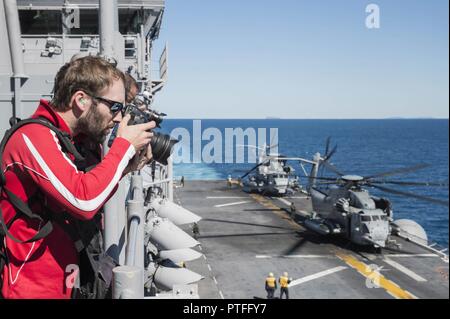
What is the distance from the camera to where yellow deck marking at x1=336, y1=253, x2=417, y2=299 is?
18359mm

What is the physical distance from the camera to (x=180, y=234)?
511 inches

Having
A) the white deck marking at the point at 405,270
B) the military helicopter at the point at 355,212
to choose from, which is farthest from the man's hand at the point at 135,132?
the white deck marking at the point at 405,270

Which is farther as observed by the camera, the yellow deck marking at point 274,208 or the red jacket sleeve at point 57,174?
the yellow deck marking at point 274,208

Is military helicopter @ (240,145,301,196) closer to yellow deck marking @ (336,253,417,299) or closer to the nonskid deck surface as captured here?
the nonskid deck surface

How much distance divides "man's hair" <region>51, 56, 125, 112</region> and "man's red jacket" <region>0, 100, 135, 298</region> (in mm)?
83

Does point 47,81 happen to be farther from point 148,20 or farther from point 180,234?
point 148,20

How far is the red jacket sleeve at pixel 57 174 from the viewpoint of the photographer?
1947 millimetres

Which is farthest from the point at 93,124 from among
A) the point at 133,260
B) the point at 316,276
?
the point at 316,276

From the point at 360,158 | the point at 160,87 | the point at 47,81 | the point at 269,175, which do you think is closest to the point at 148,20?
the point at 160,87

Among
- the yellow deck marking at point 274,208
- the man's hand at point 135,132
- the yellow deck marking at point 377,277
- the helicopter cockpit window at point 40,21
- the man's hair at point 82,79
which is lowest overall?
the yellow deck marking at point 377,277

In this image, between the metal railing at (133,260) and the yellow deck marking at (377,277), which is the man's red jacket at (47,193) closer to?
the metal railing at (133,260)

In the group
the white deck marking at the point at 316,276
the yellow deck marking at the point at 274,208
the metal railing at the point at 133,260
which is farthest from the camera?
the yellow deck marking at the point at 274,208

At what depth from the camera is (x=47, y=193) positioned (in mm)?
1980

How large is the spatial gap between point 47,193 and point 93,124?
0.45 meters
